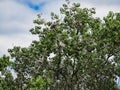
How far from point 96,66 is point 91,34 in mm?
4381

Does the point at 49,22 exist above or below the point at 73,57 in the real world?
above

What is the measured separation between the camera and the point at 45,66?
168ft

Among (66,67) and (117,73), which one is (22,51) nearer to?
(66,67)

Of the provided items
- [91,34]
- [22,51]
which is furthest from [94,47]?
[22,51]

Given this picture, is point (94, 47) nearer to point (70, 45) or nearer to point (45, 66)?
point (70, 45)

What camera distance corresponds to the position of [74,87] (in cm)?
5394

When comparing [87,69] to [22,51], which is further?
[22,51]

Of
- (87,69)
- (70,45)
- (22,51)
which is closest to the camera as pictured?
(70,45)

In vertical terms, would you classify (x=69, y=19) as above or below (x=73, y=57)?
above

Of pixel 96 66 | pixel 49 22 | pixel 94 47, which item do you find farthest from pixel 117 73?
pixel 49 22

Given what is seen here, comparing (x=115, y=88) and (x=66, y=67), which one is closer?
(x=66, y=67)

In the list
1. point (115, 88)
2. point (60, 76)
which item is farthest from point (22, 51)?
point (115, 88)

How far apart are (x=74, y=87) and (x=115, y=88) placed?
7357 millimetres

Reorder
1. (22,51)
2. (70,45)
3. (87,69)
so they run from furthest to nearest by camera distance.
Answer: (22,51) → (87,69) → (70,45)
